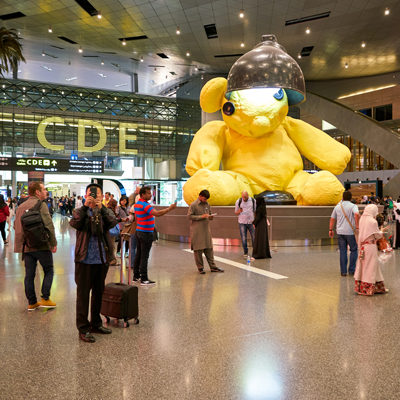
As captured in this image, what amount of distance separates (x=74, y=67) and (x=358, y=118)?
19.8 m

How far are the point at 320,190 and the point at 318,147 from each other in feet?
4.79

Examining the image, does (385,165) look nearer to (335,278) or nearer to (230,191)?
(230,191)

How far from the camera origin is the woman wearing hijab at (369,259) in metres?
5.09

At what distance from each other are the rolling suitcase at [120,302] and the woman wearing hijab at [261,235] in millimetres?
4710

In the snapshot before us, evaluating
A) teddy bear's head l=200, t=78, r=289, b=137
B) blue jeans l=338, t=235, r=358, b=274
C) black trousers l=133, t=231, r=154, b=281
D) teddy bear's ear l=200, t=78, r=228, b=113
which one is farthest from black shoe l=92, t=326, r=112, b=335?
teddy bear's ear l=200, t=78, r=228, b=113

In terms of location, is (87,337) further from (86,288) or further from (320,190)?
(320,190)

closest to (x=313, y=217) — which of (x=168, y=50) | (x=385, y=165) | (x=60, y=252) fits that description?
(x=60, y=252)

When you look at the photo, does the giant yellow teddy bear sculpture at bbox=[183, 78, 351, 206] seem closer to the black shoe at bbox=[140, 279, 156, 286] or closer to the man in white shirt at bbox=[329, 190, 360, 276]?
the man in white shirt at bbox=[329, 190, 360, 276]

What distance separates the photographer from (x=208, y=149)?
34.2 ft

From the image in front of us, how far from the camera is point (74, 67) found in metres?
27.7

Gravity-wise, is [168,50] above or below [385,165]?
above

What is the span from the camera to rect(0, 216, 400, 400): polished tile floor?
2.62 meters

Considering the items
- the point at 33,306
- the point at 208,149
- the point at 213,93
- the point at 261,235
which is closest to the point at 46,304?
the point at 33,306

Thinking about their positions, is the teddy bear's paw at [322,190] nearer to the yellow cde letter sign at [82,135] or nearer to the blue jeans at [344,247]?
the blue jeans at [344,247]
